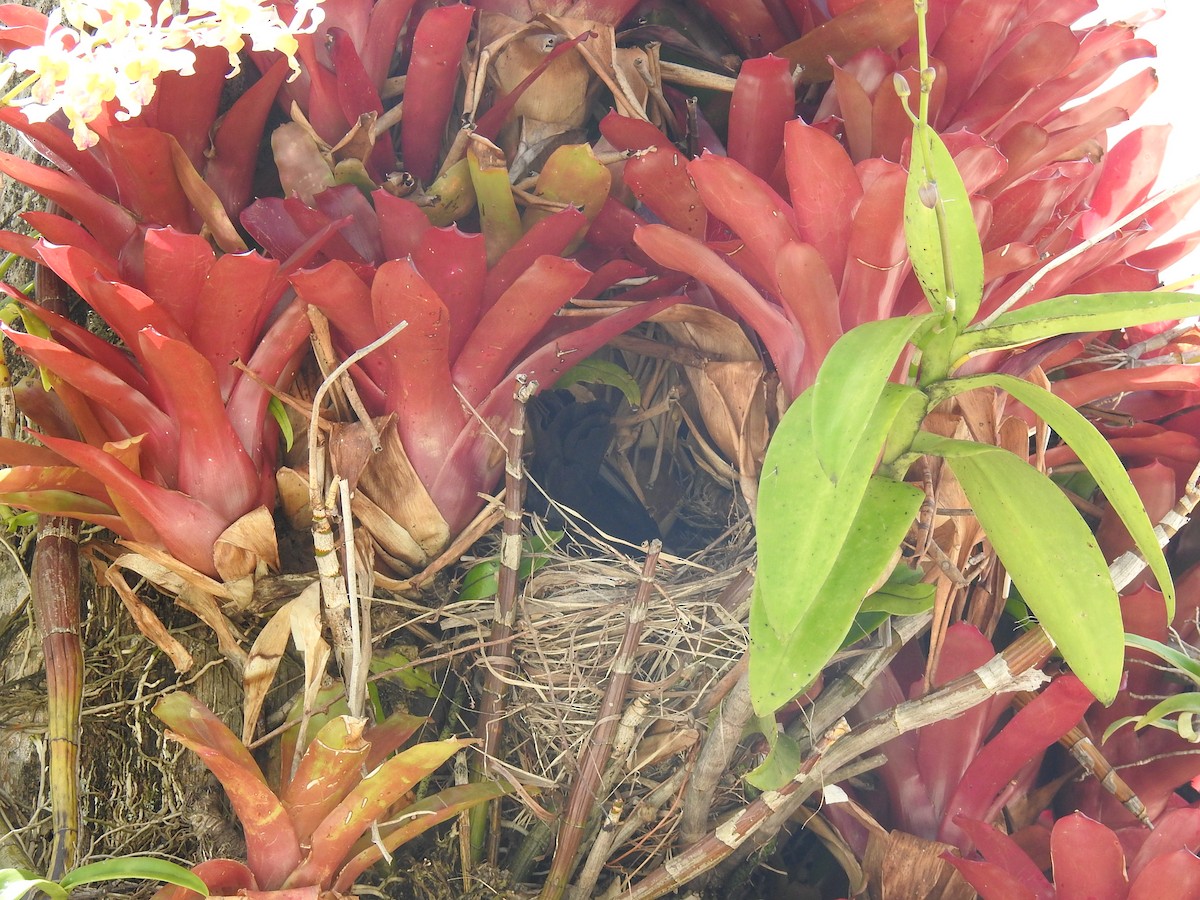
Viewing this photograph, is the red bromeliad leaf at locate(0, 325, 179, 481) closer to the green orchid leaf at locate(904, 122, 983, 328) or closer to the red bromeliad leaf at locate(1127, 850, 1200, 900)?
the green orchid leaf at locate(904, 122, 983, 328)

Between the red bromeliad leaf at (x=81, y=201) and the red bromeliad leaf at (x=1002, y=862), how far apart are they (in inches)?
29.1

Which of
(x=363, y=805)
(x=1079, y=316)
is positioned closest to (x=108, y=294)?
(x=363, y=805)

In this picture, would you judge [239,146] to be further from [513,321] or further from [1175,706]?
[1175,706]

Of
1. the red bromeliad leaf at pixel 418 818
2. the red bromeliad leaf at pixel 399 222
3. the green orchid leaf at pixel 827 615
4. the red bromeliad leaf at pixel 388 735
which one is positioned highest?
the red bromeliad leaf at pixel 399 222

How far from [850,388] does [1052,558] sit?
0.56ft

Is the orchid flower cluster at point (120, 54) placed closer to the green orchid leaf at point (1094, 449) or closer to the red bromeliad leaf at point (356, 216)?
the red bromeliad leaf at point (356, 216)

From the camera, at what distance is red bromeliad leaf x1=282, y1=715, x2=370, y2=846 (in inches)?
24.5

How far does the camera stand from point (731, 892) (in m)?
0.81

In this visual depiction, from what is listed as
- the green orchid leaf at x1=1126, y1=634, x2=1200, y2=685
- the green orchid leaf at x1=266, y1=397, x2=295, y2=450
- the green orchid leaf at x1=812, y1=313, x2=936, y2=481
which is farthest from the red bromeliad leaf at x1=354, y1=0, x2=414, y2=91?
the green orchid leaf at x1=1126, y1=634, x2=1200, y2=685

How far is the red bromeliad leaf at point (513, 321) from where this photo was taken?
662 mm

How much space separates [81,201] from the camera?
0.71 meters

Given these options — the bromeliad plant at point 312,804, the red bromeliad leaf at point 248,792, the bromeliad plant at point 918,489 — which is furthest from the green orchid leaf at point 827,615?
the red bromeliad leaf at point 248,792

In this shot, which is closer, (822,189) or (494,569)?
(822,189)

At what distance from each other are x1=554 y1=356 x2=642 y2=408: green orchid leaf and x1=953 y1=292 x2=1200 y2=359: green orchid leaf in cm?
34
